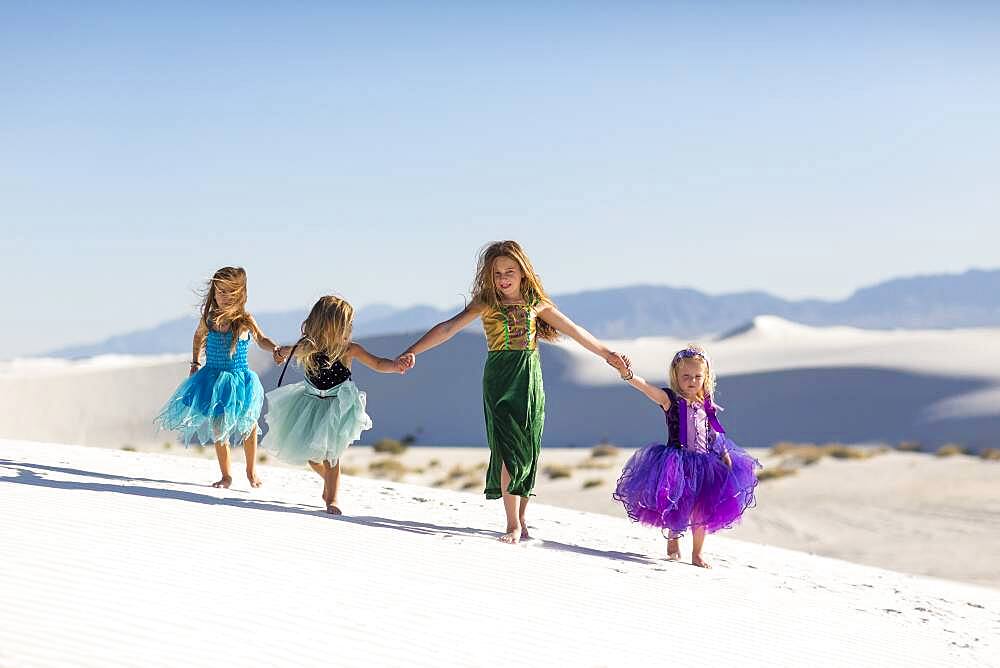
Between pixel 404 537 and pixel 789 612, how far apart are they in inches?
92.3

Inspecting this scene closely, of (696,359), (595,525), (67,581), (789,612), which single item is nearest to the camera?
(67,581)

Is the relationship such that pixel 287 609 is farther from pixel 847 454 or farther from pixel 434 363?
pixel 434 363

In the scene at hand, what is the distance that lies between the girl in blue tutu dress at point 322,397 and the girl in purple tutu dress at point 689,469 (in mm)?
1680

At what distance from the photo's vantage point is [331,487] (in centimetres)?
710

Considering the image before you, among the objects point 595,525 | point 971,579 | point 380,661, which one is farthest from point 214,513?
point 971,579

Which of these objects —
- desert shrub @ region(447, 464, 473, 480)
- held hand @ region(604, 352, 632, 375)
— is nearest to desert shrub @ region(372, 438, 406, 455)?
desert shrub @ region(447, 464, 473, 480)

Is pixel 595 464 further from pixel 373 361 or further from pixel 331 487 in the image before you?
pixel 373 361

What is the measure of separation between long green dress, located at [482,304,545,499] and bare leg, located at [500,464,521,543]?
3 cm

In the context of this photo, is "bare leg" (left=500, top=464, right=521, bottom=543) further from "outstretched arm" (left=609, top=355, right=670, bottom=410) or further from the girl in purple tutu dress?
"outstretched arm" (left=609, top=355, right=670, bottom=410)

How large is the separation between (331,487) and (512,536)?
1.30 metres

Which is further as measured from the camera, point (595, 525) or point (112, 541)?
point (595, 525)

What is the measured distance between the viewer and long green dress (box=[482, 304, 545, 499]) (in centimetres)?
645

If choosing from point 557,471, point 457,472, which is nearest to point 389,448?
point 457,472

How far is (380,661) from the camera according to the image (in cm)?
431
